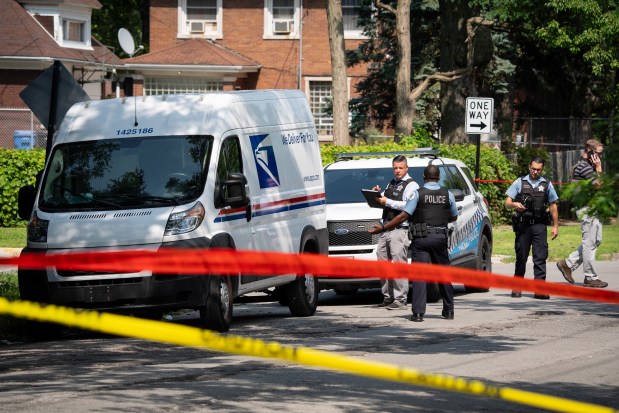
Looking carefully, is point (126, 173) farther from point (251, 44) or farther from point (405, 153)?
point (251, 44)

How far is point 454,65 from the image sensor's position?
1358 inches

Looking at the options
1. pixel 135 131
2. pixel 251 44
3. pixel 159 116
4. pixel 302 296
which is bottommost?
pixel 302 296

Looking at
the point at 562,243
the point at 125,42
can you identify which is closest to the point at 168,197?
the point at 562,243

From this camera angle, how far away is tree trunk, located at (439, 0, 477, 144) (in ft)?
112

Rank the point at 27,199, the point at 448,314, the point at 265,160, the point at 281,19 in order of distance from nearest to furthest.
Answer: the point at 27,199 → the point at 265,160 → the point at 448,314 → the point at 281,19

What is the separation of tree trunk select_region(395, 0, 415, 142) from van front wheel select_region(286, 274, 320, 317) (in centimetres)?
1700

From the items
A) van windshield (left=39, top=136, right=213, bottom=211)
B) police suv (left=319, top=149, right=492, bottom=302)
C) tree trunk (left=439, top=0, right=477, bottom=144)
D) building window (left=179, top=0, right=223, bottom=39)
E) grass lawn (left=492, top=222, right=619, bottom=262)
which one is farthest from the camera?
building window (left=179, top=0, right=223, bottom=39)

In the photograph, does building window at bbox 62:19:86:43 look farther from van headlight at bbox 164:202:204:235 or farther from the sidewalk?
van headlight at bbox 164:202:204:235

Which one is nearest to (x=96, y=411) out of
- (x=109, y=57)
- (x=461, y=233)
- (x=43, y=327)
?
(x=43, y=327)

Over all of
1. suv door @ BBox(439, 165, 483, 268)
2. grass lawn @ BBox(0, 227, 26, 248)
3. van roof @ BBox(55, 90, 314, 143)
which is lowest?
grass lawn @ BBox(0, 227, 26, 248)

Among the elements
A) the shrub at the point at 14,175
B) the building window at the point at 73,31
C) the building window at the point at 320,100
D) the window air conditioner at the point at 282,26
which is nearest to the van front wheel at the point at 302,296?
the shrub at the point at 14,175

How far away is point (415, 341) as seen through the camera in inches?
473

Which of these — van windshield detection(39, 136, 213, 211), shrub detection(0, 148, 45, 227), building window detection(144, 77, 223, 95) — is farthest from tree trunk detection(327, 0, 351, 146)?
building window detection(144, 77, 223, 95)

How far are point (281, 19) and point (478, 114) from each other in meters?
26.5
